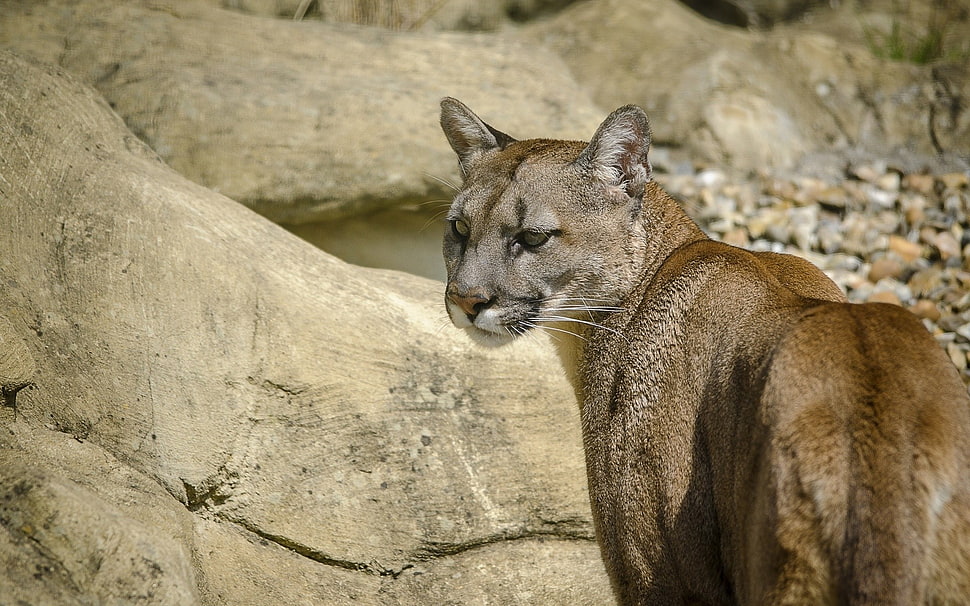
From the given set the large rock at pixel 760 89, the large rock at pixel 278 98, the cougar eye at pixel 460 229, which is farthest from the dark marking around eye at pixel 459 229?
the large rock at pixel 760 89

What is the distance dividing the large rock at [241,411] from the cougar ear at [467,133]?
0.98 metres

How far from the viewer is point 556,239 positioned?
14.4 ft

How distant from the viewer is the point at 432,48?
323 inches

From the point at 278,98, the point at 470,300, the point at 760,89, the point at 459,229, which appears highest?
the point at 278,98

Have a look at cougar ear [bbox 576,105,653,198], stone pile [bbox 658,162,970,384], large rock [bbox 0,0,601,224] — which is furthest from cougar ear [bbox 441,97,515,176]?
stone pile [bbox 658,162,970,384]

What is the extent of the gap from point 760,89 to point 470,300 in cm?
579

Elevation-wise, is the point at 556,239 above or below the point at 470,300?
above

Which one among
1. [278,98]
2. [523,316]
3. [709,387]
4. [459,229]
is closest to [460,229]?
[459,229]

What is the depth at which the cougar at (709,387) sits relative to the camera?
2828 mm

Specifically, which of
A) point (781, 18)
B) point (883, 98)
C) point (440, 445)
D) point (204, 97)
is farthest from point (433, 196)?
point (781, 18)

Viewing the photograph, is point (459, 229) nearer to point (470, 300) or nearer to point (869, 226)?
point (470, 300)

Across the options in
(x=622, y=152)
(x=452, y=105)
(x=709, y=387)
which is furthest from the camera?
(x=452, y=105)

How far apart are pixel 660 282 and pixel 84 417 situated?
273 centimetres

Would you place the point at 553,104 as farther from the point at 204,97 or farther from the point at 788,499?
the point at 788,499
